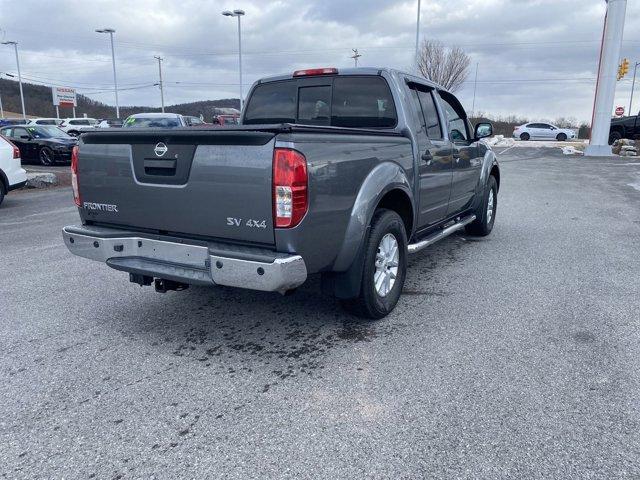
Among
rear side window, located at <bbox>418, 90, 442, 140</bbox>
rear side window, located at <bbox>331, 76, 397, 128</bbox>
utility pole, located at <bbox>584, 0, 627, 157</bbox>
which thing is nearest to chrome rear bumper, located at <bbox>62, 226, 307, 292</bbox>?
rear side window, located at <bbox>331, 76, 397, 128</bbox>

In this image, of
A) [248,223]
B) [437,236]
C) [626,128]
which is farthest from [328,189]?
[626,128]

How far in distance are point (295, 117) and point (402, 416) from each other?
129 inches

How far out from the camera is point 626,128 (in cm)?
3078

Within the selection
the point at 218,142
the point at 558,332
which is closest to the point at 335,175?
the point at 218,142

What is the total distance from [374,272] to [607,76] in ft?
87.3

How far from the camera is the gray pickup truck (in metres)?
3.11

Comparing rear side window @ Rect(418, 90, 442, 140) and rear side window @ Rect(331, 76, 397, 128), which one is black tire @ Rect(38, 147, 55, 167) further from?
rear side window @ Rect(418, 90, 442, 140)

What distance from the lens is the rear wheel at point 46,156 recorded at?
711 inches

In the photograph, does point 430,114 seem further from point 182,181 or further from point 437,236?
point 182,181

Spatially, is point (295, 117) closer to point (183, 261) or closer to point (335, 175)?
point (335, 175)

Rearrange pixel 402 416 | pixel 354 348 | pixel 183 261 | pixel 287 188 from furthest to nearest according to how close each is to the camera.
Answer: pixel 354 348, pixel 183 261, pixel 287 188, pixel 402 416

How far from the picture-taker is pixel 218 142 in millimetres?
3227

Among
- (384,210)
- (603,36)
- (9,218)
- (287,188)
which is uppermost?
(603,36)

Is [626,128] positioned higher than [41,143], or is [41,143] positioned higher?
[626,128]
